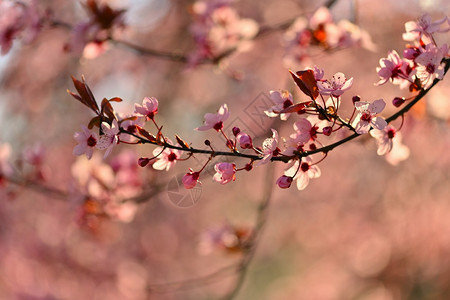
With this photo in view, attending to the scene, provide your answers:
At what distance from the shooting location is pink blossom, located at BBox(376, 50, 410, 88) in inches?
32.3

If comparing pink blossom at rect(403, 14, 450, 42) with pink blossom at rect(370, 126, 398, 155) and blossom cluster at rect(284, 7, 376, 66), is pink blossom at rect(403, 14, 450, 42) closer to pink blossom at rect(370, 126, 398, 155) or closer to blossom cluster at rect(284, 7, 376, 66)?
pink blossom at rect(370, 126, 398, 155)

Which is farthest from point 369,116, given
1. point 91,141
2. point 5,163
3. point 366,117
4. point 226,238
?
point 5,163

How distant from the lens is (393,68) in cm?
83

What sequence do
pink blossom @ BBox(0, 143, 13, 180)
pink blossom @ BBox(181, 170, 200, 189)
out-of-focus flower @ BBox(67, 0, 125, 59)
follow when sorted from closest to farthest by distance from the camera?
pink blossom @ BBox(181, 170, 200, 189)
out-of-focus flower @ BBox(67, 0, 125, 59)
pink blossom @ BBox(0, 143, 13, 180)

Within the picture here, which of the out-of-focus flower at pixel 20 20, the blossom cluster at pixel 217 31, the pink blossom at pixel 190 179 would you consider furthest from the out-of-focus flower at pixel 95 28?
the pink blossom at pixel 190 179

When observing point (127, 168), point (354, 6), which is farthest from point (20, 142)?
point (354, 6)

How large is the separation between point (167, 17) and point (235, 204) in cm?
244

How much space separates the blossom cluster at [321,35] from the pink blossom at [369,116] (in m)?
0.84

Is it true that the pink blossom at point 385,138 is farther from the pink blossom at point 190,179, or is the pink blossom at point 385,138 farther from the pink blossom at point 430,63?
the pink blossom at point 190,179

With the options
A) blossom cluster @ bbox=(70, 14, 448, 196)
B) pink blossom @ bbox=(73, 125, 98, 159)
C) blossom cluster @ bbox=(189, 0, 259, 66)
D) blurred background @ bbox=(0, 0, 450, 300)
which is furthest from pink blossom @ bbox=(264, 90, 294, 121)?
blurred background @ bbox=(0, 0, 450, 300)

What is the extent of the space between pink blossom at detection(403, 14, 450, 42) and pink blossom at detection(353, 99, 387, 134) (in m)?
0.19

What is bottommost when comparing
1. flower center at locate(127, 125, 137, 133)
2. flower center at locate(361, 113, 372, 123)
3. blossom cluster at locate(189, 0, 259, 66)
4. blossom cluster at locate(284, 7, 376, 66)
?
flower center at locate(361, 113, 372, 123)

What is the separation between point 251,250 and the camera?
155 cm

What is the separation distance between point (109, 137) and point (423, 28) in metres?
0.58
